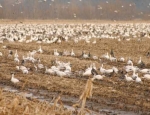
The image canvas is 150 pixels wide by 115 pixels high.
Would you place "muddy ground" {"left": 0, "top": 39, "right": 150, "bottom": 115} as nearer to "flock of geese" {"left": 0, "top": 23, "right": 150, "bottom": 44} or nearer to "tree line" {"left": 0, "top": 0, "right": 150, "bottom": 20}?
"flock of geese" {"left": 0, "top": 23, "right": 150, "bottom": 44}

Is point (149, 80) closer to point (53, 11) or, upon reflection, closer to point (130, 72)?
point (130, 72)

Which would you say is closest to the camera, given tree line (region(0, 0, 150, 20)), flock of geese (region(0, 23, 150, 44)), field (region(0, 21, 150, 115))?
field (region(0, 21, 150, 115))

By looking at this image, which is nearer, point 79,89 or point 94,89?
point 94,89

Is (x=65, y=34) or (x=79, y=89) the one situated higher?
(x=65, y=34)

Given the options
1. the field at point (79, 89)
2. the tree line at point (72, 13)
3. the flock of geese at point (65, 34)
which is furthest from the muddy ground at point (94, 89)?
the tree line at point (72, 13)

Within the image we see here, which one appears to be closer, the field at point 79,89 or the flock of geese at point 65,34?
the field at point 79,89

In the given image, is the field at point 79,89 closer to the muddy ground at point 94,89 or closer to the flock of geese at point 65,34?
the muddy ground at point 94,89

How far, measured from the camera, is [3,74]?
1554 cm

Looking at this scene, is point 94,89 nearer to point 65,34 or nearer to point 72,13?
point 65,34

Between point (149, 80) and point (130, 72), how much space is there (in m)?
1.84

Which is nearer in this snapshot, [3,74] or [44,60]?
[3,74]

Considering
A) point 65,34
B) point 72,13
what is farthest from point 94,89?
point 72,13

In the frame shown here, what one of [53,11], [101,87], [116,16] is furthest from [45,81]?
[53,11]

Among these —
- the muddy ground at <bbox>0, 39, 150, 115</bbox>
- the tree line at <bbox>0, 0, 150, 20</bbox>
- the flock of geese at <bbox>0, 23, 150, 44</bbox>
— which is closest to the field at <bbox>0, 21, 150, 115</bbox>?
the muddy ground at <bbox>0, 39, 150, 115</bbox>
